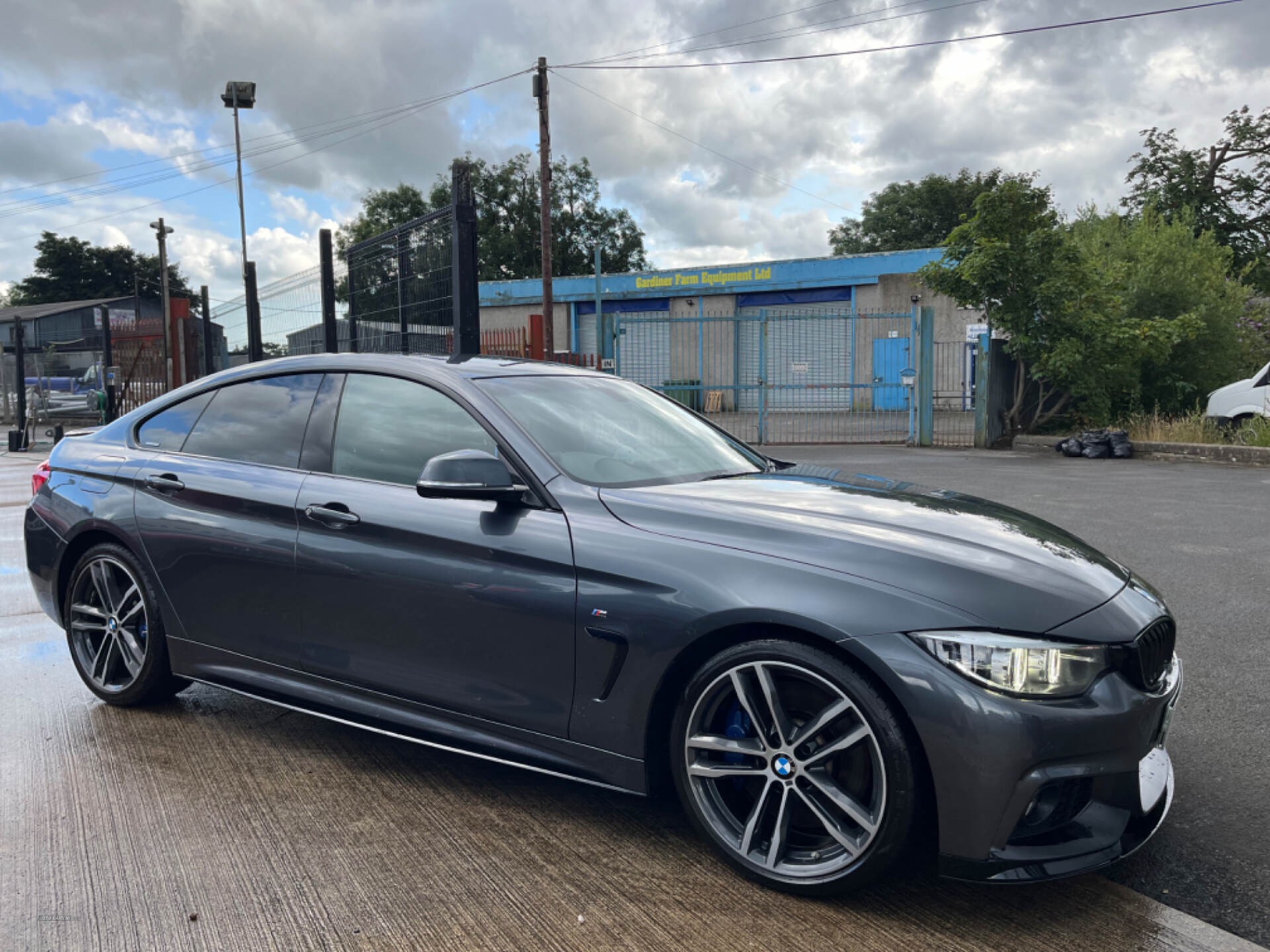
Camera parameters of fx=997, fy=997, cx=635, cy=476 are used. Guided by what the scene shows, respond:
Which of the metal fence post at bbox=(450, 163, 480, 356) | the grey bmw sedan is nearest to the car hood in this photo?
the grey bmw sedan

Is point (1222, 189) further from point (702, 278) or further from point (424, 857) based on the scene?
point (424, 857)

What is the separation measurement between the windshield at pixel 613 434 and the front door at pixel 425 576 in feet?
0.70

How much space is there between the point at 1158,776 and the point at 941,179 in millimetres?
60236

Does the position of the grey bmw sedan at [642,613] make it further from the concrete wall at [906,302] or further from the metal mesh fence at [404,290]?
the concrete wall at [906,302]

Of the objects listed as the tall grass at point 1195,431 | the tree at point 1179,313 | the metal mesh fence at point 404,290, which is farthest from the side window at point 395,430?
the tree at point 1179,313

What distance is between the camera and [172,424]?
4.27 meters

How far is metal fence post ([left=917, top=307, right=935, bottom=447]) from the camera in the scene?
18.5m

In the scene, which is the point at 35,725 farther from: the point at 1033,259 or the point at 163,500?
the point at 1033,259

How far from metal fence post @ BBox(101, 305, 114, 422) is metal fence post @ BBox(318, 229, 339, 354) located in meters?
10.9

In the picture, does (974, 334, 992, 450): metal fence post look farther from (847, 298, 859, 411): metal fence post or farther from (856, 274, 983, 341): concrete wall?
(856, 274, 983, 341): concrete wall

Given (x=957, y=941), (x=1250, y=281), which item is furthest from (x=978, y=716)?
(x=1250, y=281)

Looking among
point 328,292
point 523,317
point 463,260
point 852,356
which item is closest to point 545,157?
point 852,356

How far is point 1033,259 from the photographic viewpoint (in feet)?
54.1

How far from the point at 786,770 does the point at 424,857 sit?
1098mm
